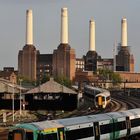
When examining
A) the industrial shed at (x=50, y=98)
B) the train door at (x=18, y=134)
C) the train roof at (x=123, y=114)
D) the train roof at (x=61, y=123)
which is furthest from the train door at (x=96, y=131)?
the industrial shed at (x=50, y=98)

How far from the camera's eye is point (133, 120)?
46969 mm

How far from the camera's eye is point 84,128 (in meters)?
37.8

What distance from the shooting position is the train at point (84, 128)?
1288 inches

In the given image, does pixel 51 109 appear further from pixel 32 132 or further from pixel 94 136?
pixel 32 132

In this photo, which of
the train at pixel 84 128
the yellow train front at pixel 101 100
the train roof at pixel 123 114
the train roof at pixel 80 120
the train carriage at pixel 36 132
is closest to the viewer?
the train carriage at pixel 36 132

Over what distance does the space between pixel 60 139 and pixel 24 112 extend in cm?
→ 6713

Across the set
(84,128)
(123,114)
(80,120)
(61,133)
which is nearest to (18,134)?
(61,133)

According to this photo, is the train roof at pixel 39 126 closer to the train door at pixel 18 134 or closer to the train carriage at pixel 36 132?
the train carriage at pixel 36 132

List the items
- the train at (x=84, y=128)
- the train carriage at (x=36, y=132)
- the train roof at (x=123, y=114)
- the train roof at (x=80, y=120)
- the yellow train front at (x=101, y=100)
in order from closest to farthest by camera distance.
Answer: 1. the train carriage at (x=36, y=132)
2. the train at (x=84, y=128)
3. the train roof at (x=80, y=120)
4. the train roof at (x=123, y=114)
5. the yellow train front at (x=101, y=100)

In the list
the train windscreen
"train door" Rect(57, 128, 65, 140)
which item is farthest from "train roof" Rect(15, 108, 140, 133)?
the train windscreen

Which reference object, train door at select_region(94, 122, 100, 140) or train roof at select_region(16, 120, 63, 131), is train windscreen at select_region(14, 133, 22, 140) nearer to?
train roof at select_region(16, 120, 63, 131)

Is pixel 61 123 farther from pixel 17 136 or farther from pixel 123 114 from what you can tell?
pixel 123 114

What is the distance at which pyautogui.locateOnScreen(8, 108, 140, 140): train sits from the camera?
32.7m

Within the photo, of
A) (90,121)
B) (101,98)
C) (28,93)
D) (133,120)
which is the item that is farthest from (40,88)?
(90,121)
